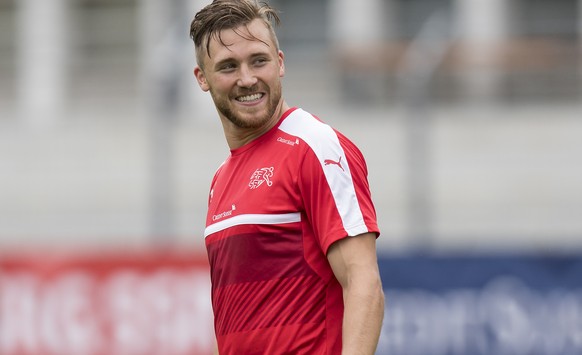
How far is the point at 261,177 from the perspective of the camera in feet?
11.6

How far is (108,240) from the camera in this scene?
13.9 m

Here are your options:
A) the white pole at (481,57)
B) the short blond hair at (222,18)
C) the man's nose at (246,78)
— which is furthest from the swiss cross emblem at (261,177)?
the white pole at (481,57)

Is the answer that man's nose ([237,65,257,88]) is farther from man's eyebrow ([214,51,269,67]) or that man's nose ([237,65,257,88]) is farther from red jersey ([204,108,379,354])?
red jersey ([204,108,379,354])

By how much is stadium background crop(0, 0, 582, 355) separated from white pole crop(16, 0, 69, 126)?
38mm

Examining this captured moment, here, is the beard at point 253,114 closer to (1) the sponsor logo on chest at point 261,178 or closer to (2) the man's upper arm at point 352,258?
(1) the sponsor logo on chest at point 261,178

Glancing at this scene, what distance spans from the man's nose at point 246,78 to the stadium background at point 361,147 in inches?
254

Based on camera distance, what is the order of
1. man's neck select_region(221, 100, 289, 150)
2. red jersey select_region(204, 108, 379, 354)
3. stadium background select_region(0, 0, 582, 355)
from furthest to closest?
stadium background select_region(0, 0, 582, 355)
man's neck select_region(221, 100, 289, 150)
red jersey select_region(204, 108, 379, 354)

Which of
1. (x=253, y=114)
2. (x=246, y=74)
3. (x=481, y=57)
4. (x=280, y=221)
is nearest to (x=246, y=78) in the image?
(x=246, y=74)

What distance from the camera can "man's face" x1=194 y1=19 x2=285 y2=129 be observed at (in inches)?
138

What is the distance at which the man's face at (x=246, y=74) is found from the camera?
349 cm

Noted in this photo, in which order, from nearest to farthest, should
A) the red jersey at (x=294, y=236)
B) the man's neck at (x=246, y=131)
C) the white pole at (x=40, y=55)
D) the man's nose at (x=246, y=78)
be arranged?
the red jersey at (x=294, y=236) < the man's nose at (x=246, y=78) < the man's neck at (x=246, y=131) < the white pole at (x=40, y=55)

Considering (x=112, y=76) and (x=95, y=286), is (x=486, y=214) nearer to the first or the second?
(x=95, y=286)

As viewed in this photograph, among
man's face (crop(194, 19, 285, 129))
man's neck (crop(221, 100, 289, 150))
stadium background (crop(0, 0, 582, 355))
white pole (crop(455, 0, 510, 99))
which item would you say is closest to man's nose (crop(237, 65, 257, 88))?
man's face (crop(194, 19, 285, 129))

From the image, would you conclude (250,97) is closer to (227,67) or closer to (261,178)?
(227,67)
